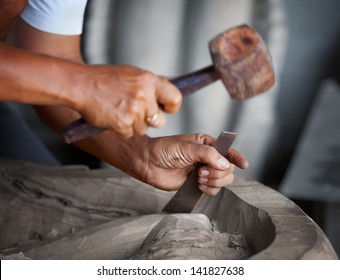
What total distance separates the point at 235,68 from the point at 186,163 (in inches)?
15.9

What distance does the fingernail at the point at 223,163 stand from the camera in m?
1.79

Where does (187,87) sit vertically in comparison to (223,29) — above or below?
above

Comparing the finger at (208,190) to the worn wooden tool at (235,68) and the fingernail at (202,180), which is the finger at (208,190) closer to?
the fingernail at (202,180)

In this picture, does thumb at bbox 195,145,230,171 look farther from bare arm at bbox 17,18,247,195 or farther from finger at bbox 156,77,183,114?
finger at bbox 156,77,183,114

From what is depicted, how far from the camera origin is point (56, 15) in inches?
80.2

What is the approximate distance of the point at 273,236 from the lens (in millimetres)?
1642

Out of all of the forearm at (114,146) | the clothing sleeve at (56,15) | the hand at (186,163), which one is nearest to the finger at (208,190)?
the hand at (186,163)

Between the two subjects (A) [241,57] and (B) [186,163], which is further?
(B) [186,163]

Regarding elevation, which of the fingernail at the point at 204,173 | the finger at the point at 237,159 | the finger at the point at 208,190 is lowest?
the finger at the point at 208,190

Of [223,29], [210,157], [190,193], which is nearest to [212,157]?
[210,157]

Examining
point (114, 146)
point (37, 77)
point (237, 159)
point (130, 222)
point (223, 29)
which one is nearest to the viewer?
point (37, 77)

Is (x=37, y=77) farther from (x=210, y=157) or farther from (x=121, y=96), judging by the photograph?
(x=210, y=157)

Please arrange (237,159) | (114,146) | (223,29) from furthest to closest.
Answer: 1. (223,29)
2. (114,146)
3. (237,159)

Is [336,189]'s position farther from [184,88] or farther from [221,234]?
[184,88]
